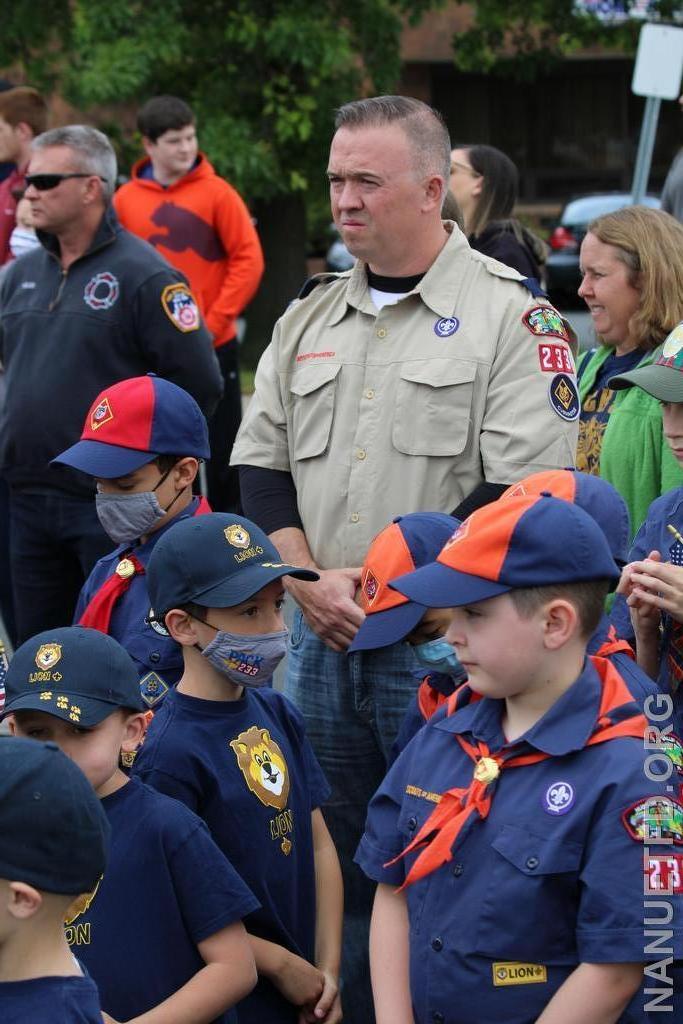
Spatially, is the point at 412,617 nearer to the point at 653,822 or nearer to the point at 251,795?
the point at 251,795

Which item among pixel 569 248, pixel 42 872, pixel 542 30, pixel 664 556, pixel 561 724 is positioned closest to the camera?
pixel 42 872

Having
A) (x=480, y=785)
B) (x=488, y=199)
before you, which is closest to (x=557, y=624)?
(x=480, y=785)

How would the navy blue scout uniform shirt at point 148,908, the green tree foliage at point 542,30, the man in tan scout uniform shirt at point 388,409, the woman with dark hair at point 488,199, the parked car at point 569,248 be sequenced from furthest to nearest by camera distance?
the parked car at point 569,248, the green tree foliage at point 542,30, the woman with dark hair at point 488,199, the man in tan scout uniform shirt at point 388,409, the navy blue scout uniform shirt at point 148,908

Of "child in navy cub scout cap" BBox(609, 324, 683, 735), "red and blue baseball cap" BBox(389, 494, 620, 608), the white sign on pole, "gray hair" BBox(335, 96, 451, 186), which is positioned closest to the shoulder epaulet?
"gray hair" BBox(335, 96, 451, 186)

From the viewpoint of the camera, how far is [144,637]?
12.3 ft

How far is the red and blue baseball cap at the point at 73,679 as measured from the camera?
2918 millimetres

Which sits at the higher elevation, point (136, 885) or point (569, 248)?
point (136, 885)

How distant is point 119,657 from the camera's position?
302 cm

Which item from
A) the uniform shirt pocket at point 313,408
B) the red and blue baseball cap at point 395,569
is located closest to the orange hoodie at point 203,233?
the uniform shirt pocket at point 313,408

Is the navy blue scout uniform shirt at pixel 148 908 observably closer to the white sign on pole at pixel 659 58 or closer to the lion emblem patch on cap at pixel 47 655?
the lion emblem patch on cap at pixel 47 655

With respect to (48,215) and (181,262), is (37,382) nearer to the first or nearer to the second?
(48,215)

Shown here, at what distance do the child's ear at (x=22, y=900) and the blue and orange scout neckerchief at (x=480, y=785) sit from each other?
77cm

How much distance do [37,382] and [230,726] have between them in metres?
2.40

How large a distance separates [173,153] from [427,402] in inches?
187
